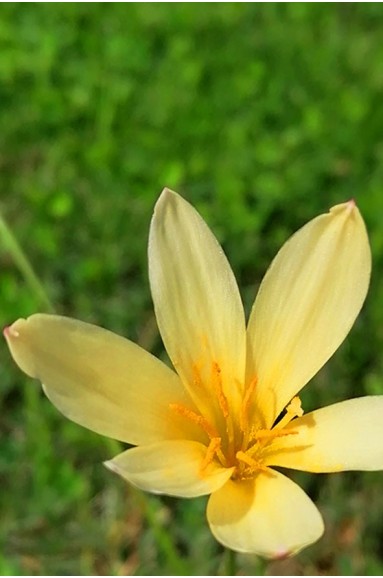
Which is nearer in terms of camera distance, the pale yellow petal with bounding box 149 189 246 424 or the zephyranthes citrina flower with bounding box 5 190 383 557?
the zephyranthes citrina flower with bounding box 5 190 383 557

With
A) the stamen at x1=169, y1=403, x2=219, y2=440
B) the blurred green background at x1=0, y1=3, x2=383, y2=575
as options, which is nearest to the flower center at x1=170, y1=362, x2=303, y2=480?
the stamen at x1=169, y1=403, x2=219, y2=440

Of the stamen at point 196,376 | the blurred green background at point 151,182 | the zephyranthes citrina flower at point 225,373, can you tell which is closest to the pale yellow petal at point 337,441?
the zephyranthes citrina flower at point 225,373

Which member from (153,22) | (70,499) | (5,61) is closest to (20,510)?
(70,499)

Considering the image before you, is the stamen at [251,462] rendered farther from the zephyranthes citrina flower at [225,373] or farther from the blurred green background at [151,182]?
the blurred green background at [151,182]

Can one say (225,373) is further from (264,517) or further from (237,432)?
(264,517)

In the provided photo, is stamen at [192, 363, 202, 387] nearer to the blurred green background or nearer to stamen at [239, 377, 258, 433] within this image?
stamen at [239, 377, 258, 433]

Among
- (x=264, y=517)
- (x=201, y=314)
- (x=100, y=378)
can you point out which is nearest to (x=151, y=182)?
(x=201, y=314)

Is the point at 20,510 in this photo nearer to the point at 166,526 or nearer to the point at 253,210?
the point at 166,526
